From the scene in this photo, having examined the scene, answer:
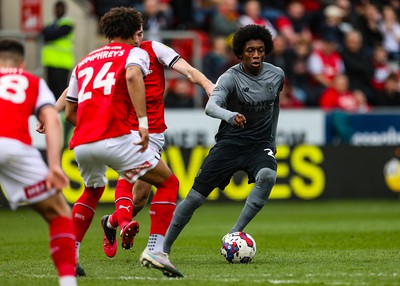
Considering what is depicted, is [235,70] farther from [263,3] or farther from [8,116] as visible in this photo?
[263,3]

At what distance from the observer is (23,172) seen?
7055 millimetres

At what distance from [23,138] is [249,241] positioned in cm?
345

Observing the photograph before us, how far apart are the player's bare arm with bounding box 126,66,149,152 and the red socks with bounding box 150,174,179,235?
58 cm

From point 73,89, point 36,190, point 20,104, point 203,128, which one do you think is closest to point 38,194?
point 36,190

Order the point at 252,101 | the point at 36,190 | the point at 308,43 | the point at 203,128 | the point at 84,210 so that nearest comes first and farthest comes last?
the point at 36,190, the point at 84,210, the point at 252,101, the point at 203,128, the point at 308,43

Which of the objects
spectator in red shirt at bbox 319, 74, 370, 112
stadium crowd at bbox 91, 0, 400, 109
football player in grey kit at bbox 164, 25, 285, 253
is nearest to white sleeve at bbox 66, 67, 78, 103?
football player in grey kit at bbox 164, 25, 285, 253

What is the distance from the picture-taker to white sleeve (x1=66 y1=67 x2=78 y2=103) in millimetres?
8785

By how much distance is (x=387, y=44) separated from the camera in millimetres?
24359

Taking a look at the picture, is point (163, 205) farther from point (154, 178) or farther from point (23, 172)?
point (23, 172)

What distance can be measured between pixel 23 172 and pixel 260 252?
4.44m

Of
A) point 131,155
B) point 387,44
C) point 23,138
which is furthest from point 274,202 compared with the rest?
point 23,138

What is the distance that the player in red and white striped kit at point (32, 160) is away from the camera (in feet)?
23.0

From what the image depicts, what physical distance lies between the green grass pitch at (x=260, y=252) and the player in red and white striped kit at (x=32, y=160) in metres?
1.12

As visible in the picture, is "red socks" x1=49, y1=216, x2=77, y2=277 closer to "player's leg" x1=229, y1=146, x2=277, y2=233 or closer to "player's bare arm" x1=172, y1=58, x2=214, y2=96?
"player's bare arm" x1=172, y1=58, x2=214, y2=96
